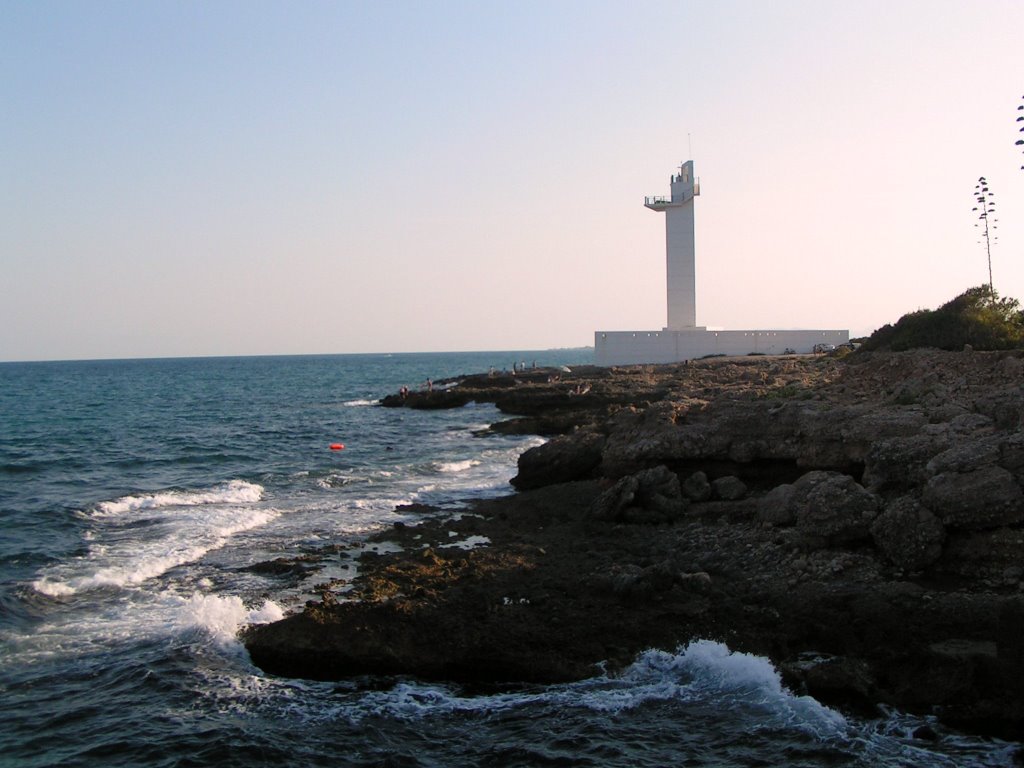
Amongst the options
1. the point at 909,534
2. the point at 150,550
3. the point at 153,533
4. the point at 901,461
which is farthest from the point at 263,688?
the point at 153,533

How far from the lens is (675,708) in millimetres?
8789

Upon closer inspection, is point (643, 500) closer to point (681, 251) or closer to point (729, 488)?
point (729, 488)

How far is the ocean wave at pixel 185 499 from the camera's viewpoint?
21.0 metres

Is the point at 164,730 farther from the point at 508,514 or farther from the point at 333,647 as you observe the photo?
the point at 508,514

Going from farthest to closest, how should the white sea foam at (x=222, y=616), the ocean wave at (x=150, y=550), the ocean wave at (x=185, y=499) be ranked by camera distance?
the ocean wave at (x=185, y=499)
the ocean wave at (x=150, y=550)
the white sea foam at (x=222, y=616)

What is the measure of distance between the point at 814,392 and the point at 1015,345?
6.31m

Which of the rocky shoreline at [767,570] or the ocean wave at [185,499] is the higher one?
the rocky shoreline at [767,570]

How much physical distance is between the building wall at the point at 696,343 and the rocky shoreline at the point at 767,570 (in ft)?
121

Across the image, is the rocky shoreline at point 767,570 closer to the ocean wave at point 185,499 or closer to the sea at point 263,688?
the sea at point 263,688

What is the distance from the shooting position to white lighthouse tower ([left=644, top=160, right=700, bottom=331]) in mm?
54656

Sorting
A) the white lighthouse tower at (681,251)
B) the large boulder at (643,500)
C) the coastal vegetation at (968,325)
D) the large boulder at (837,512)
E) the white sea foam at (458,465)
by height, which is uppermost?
the white lighthouse tower at (681,251)

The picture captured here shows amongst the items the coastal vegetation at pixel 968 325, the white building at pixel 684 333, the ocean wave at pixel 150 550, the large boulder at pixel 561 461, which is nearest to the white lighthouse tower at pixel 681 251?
the white building at pixel 684 333

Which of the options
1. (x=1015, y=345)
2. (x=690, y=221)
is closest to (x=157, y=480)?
(x=1015, y=345)

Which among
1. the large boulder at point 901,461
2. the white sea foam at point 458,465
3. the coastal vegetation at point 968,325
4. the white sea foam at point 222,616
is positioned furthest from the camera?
the white sea foam at point 458,465
